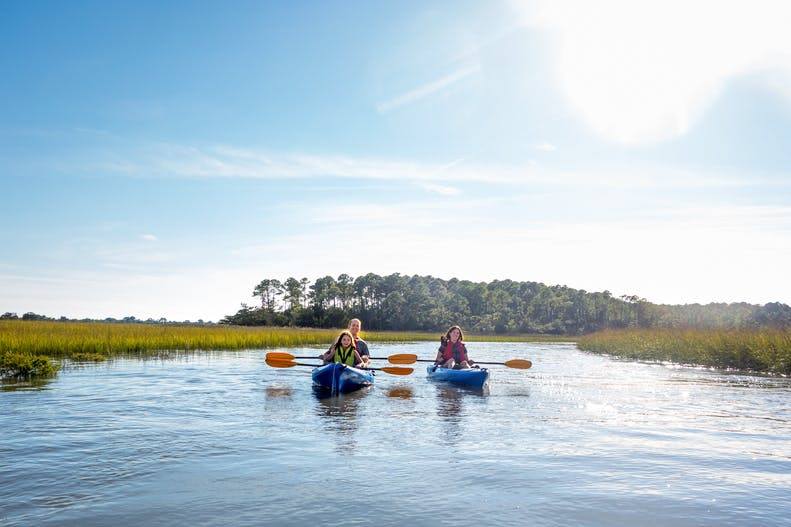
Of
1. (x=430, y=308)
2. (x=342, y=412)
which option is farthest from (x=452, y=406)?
(x=430, y=308)

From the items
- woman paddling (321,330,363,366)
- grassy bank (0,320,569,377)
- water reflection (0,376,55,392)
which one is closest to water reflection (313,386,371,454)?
woman paddling (321,330,363,366)

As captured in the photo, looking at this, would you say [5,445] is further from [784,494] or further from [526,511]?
[784,494]

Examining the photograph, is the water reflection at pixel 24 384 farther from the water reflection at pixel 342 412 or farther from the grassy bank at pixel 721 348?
the grassy bank at pixel 721 348

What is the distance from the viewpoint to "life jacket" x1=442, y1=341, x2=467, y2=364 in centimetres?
1827

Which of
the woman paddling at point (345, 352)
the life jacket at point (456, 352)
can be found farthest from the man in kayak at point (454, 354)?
the woman paddling at point (345, 352)

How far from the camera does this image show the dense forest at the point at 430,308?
9612 cm

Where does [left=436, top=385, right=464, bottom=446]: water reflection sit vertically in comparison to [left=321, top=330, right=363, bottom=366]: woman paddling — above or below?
below

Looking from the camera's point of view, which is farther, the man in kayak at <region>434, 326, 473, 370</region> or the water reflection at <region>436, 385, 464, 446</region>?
the man in kayak at <region>434, 326, 473, 370</region>

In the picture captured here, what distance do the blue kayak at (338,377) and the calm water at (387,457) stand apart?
47cm

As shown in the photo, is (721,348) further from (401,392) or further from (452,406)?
(452,406)

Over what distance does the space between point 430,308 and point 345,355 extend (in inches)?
3173

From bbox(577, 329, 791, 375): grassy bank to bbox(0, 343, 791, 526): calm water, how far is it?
618cm

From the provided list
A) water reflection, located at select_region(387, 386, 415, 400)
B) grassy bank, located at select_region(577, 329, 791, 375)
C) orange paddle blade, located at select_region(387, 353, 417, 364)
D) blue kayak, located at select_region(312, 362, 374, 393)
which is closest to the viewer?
blue kayak, located at select_region(312, 362, 374, 393)

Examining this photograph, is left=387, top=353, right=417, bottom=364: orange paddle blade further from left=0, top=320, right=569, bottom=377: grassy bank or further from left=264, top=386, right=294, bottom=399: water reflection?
left=0, top=320, right=569, bottom=377: grassy bank
